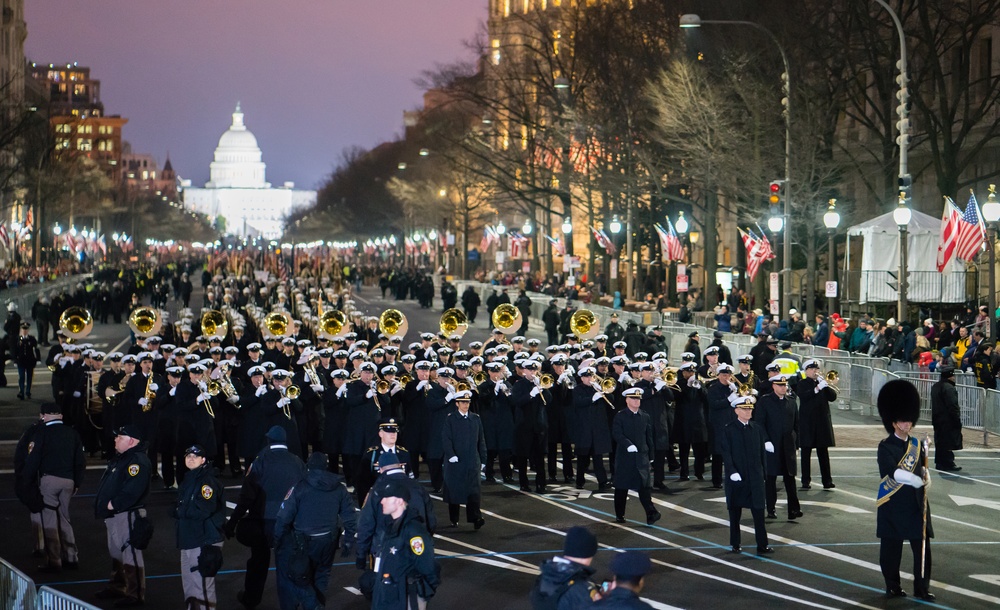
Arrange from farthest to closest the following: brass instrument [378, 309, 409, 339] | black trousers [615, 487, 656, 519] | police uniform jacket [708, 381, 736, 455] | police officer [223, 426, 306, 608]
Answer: brass instrument [378, 309, 409, 339] < police uniform jacket [708, 381, 736, 455] < black trousers [615, 487, 656, 519] < police officer [223, 426, 306, 608]

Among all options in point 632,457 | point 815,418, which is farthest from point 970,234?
point 632,457

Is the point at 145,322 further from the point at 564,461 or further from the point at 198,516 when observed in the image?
the point at 198,516

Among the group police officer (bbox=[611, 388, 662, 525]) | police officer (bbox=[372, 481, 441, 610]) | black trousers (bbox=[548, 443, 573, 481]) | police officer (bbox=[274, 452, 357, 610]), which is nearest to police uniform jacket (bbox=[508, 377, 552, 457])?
black trousers (bbox=[548, 443, 573, 481])

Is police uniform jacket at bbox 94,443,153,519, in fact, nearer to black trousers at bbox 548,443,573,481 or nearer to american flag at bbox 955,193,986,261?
black trousers at bbox 548,443,573,481

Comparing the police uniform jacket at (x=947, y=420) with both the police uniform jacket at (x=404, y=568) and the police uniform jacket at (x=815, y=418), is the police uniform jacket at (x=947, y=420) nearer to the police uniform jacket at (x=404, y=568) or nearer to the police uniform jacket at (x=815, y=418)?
the police uniform jacket at (x=815, y=418)

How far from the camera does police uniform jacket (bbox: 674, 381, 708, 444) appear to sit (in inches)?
775

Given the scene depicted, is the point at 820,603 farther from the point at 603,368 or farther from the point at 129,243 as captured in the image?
the point at 129,243

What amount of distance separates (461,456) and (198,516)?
472 centimetres

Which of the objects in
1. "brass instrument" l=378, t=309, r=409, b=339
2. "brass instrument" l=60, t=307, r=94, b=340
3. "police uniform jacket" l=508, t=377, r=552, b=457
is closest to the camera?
"police uniform jacket" l=508, t=377, r=552, b=457

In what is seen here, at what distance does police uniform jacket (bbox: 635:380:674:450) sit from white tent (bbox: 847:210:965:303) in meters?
17.8

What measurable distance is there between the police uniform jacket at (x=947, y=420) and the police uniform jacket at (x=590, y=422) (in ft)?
15.9

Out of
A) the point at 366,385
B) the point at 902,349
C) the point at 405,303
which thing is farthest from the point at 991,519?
the point at 405,303

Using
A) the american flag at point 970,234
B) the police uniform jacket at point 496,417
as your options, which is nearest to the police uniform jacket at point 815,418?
the police uniform jacket at point 496,417

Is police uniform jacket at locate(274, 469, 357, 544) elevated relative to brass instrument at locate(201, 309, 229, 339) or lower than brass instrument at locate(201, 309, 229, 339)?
lower
